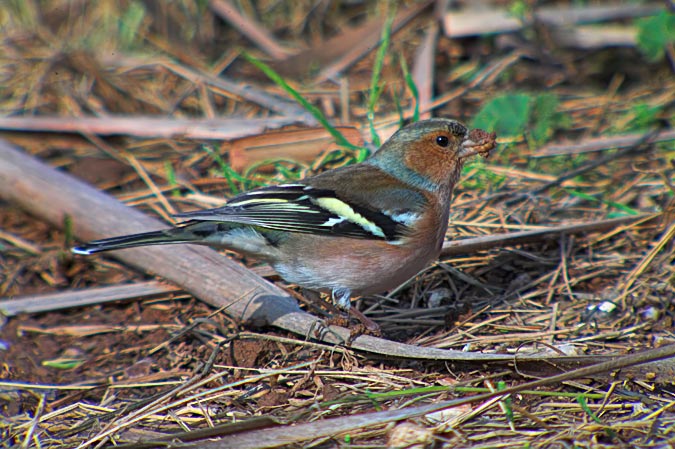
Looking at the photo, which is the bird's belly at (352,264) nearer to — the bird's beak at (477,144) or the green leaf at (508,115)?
the bird's beak at (477,144)

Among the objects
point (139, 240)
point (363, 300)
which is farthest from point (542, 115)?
point (139, 240)

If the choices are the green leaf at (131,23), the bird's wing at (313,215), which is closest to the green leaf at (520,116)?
the bird's wing at (313,215)

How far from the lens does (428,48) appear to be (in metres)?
A: 6.59

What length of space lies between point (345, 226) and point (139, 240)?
Answer: 1064mm

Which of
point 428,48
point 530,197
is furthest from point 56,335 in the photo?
point 428,48

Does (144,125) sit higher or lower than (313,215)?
lower

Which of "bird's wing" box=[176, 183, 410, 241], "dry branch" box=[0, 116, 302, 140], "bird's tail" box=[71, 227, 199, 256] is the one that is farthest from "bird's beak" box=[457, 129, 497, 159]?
"dry branch" box=[0, 116, 302, 140]

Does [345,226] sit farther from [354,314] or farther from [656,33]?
[656,33]

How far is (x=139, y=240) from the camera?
12.4 ft

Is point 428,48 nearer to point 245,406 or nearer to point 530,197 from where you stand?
point 530,197

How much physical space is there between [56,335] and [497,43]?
4.52m

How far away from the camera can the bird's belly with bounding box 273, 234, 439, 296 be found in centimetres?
383

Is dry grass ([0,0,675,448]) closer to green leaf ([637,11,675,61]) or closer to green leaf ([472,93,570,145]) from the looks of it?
green leaf ([472,93,570,145])

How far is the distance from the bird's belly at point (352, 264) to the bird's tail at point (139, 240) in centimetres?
55
